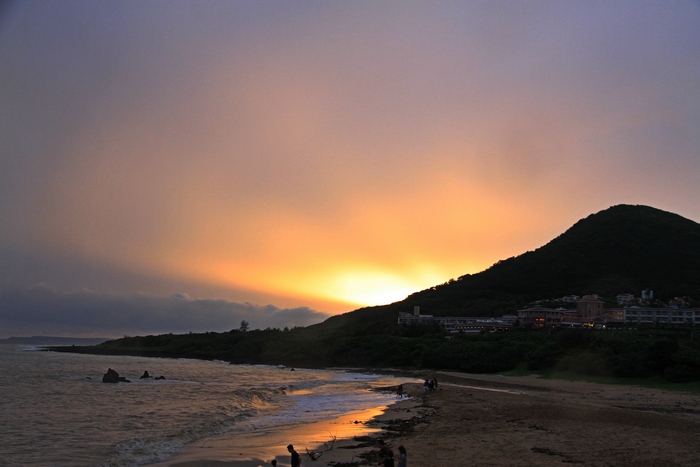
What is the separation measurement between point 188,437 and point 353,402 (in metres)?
15.9

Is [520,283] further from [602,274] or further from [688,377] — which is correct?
[688,377]

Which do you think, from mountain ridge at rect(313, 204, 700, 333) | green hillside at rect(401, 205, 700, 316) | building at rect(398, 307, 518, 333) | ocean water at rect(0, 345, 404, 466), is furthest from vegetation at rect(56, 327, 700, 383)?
green hillside at rect(401, 205, 700, 316)

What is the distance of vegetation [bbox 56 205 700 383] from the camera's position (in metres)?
56.8

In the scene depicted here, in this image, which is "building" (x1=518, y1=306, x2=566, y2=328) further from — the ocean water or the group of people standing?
the group of people standing

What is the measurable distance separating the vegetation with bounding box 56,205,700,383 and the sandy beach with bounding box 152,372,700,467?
68.5ft

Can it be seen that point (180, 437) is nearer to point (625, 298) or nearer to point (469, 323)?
point (469, 323)

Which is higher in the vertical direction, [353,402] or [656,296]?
[656,296]

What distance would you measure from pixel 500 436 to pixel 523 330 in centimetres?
6744

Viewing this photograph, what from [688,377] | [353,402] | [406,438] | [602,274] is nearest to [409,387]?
[353,402]

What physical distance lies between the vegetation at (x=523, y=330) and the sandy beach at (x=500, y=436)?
2089 centimetres

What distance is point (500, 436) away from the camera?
64.7 feet

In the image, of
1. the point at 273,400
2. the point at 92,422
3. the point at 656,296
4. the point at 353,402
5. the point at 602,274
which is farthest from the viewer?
the point at 602,274

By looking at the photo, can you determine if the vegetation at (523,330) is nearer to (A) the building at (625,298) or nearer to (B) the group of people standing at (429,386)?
(A) the building at (625,298)

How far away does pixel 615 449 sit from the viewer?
1664 cm
